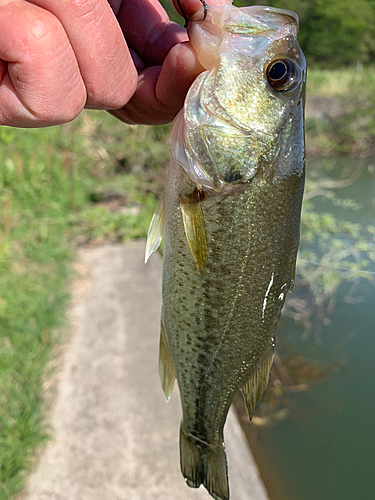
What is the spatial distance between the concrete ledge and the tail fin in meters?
1.11

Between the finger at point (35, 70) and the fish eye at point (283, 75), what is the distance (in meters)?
0.50

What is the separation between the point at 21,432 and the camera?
2215 millimetres

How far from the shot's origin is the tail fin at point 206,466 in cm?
120

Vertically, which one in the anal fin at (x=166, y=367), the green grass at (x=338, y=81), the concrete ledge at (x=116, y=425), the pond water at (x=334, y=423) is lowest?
the green grass at (x=338, y=81)

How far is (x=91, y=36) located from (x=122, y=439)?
2.30m

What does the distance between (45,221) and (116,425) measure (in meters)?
2.83

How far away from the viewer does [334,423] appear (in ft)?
10.5

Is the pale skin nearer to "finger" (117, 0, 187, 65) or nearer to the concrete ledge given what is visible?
"finger" (117, 0, 187, 65)

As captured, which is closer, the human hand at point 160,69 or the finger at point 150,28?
the human hand at point 160,69

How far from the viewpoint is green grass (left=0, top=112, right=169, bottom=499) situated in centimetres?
235

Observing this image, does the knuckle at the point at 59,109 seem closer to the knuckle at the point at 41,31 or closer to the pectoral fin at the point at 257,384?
the knuckle at the point at 41,31

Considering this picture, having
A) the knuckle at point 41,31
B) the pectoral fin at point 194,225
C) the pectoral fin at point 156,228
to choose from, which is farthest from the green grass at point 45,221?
the knuckle at point 41,31

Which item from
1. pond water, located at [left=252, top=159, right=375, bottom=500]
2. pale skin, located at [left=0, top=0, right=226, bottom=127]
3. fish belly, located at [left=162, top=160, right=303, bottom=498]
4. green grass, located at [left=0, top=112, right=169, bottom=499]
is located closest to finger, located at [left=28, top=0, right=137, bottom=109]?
pale skin, located at [left=0, top=0, right=226, bottom=127]

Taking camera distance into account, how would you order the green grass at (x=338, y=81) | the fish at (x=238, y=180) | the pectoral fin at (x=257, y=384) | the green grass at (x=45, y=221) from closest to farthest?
the fish at (x=238, y=180) < the pectoral fin at (x=257, y=384) < the green grass at (x=45, y=221) < the green grass at (x=338, y=81)
